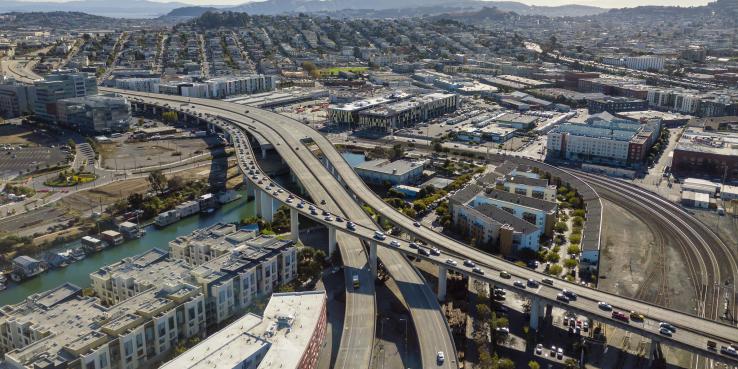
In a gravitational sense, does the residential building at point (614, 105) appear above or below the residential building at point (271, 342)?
above

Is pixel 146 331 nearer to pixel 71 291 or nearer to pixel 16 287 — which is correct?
pixel 71 291

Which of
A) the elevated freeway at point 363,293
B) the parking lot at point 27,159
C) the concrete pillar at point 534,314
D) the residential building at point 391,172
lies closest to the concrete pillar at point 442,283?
the elevated freeway at point 363,293

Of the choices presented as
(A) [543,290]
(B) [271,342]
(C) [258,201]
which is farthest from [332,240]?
(B) [271,342]

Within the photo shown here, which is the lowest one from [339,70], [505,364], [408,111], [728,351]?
[505,364]

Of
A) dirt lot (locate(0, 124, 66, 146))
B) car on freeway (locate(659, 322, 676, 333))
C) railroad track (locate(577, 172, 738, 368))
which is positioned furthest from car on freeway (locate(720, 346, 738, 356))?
dirt lot (locate(0, 124, 66, 146))

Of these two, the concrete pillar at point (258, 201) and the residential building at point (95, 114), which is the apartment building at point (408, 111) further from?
the concrete pillar at point (258, 201)

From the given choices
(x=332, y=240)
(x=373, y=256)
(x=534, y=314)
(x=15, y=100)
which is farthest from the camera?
(x=15, y=100)

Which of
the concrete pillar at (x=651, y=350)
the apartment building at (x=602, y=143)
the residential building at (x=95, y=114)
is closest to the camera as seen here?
the concrete pillar at (x=651, y=350)

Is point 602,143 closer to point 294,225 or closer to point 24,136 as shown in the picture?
point 294,225
